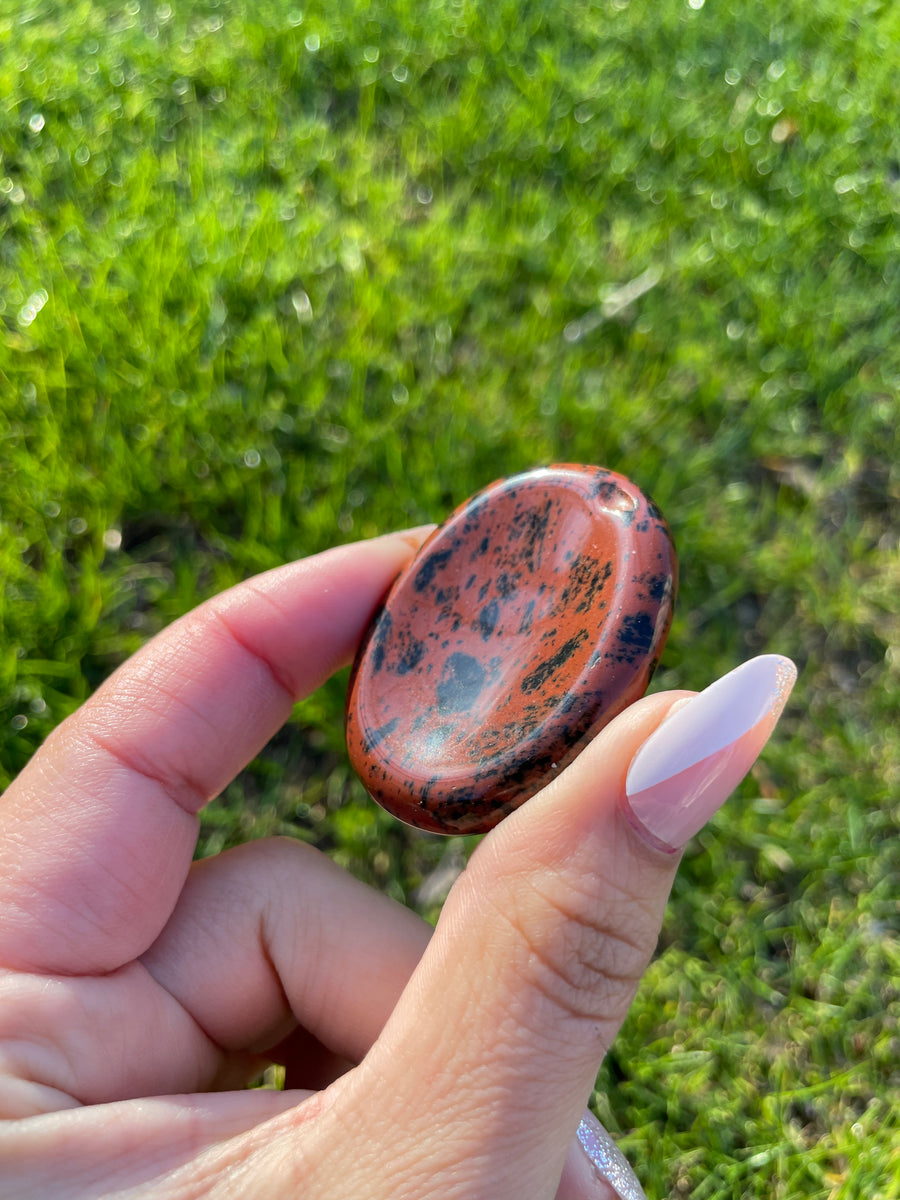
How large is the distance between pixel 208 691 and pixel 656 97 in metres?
3.11

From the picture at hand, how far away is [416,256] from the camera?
3449 millimetres

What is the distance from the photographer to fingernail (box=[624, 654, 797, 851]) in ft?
4.97

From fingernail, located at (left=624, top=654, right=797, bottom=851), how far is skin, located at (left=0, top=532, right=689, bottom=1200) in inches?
1.1

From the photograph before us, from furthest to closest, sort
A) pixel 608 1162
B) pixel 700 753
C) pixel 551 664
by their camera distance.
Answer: pixel 608 1162
pixel 551 664
pixel 700 753

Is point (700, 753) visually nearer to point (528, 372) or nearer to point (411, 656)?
point (411, 656)

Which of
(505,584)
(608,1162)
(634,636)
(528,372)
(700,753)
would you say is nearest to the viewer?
(700,753)

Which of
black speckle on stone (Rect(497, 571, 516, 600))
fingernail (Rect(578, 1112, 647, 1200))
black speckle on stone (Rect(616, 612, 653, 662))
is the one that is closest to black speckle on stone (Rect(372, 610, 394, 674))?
black speckle on stone (Rect(497, 571, 516, 600))

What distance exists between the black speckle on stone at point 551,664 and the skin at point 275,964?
25 centimetres

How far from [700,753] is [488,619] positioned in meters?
0.64

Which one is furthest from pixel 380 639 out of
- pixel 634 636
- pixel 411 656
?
pixel 634 636

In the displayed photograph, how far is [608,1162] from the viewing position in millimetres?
1964

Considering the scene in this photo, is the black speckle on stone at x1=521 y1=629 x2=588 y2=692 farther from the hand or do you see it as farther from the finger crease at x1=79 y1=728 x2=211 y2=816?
the finger crease at x1=79 y1=728 x2=211 y2=816

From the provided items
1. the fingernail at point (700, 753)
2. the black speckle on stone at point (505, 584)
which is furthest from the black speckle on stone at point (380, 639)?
the fingernail at point (700, 753)

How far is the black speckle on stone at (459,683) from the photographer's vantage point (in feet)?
6.44
